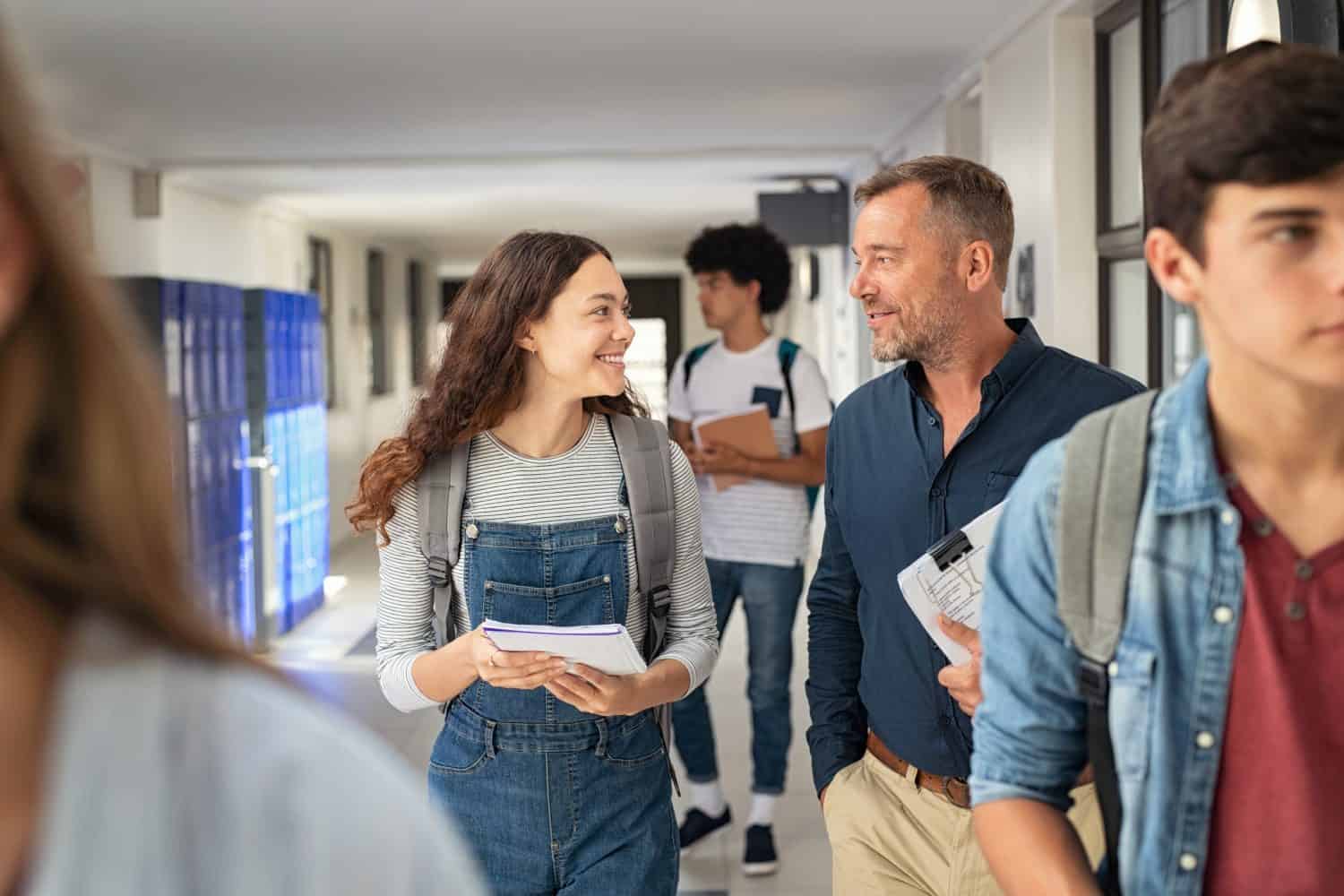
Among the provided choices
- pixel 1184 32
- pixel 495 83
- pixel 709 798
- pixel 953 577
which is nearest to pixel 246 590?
pixel 495 83

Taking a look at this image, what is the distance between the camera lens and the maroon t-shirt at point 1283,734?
1110 mm

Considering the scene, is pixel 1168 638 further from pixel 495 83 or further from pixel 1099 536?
pixel 495 83

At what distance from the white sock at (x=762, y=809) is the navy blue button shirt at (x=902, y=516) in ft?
6.89

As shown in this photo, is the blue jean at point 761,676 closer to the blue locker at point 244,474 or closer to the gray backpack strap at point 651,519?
the gray backpack strap at point 651,519

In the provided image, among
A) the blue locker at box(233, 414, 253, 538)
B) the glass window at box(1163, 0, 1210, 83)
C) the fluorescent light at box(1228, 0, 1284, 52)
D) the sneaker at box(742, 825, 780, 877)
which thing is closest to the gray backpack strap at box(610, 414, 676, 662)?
the fluorescent light at box(1228, 0, 1284, 52)

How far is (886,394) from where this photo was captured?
2.29m

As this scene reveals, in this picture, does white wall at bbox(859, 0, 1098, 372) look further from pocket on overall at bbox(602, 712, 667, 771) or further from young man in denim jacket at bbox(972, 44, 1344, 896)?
young man in denim jacket at bbox(972, 44, 1344, 896)

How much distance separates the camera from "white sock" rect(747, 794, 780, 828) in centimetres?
434

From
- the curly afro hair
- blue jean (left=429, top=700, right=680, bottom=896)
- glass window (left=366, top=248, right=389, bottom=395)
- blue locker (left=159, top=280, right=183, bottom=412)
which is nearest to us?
blue jean (left=429, top=700, right=680, bottom=896)

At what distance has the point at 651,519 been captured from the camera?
225 cm

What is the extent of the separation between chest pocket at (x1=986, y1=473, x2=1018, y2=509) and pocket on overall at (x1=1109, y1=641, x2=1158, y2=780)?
0.89 meters

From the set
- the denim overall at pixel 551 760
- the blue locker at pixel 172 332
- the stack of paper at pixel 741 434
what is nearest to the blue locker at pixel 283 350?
the blue locker at pixel 172 332

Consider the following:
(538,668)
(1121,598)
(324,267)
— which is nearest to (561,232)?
(538,668)

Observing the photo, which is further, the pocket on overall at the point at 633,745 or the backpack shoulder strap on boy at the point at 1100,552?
the pocket on overall at the point at 633,745
